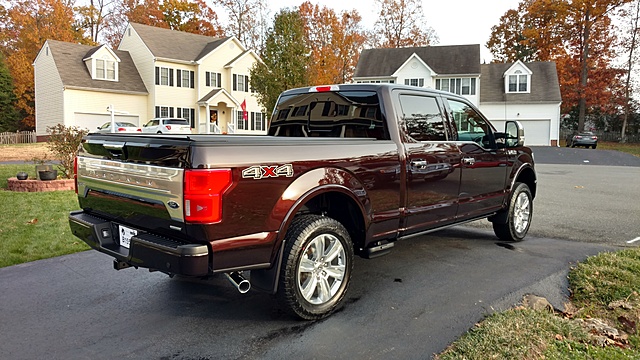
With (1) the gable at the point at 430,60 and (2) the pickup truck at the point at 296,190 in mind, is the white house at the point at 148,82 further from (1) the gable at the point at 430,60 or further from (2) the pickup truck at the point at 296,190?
(2) the pickup truck at the point at 296,190

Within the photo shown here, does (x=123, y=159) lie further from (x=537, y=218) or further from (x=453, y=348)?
(x=537, y=218)

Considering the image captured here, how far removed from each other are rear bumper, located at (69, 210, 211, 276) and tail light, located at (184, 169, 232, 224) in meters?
0.21

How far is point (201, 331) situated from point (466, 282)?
8.74ft

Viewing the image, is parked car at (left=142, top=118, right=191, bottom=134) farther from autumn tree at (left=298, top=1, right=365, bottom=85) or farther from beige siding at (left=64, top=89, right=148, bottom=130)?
autumn tree at (left=298, top=1, right=365, bottom=85)

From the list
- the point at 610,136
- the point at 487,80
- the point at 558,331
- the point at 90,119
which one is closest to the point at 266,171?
the point at 558,331

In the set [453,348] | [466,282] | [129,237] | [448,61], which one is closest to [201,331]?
[129,237]

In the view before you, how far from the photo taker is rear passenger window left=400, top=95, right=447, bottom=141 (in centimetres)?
484

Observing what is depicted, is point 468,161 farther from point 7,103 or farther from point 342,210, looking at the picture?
point 7,103

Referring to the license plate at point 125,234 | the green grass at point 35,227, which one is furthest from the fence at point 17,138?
the license plate at point 125,234

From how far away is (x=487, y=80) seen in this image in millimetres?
42281

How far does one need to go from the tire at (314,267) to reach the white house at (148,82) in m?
26.5

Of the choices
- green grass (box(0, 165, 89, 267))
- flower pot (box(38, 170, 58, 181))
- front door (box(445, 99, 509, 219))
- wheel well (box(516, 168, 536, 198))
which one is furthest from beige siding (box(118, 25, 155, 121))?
front door (box(445, 99, 509, 219))

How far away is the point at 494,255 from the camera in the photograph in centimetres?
584

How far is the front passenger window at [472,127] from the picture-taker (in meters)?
5.69
